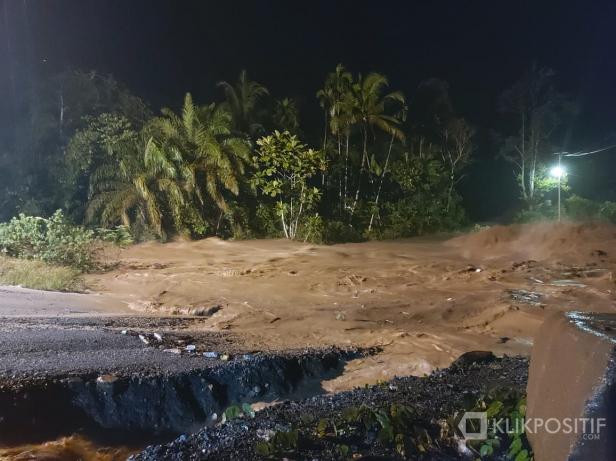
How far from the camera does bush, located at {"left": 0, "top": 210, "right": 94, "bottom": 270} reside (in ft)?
44.1

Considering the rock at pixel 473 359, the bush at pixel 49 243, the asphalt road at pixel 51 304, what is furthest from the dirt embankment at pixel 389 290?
the bush at pixel 49 243

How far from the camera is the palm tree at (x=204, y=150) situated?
2100 centimetres

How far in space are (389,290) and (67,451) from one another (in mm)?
8343

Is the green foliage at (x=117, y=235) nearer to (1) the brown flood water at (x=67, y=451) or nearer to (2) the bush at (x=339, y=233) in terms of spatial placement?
(2) the bush at (x=339, y=233)

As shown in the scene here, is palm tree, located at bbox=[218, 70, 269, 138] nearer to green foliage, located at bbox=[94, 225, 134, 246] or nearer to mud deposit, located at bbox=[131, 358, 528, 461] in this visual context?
green foliage, located at bbox=[94, 225, 134, 246]

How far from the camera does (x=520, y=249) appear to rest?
52.1ft

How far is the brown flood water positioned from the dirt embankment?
229cm

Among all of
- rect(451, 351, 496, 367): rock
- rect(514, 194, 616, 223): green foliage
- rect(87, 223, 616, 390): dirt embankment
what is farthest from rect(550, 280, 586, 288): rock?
rect(514, 194, 616, 223): green foliage

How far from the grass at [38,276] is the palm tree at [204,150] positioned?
8.96 metres

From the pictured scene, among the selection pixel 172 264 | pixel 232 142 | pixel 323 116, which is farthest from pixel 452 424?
pixel 323 116

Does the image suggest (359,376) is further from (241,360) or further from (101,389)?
(101,389)

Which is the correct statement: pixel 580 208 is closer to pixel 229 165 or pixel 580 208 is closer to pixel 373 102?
pixel 373 102

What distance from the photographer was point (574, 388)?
2689mm

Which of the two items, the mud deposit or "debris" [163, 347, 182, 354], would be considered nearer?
the mud deposit
